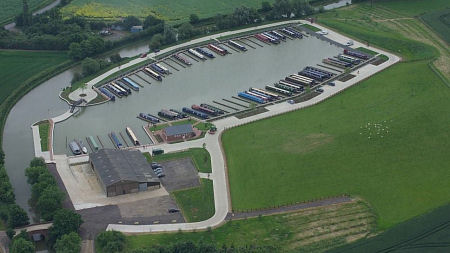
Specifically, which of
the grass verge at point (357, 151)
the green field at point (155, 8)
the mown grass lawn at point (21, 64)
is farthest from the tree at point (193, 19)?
the grass verge at point (357, 151)

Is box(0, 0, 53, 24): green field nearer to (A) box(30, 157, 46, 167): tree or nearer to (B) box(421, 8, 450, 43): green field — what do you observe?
(A) box(30, 157, 46, 167): tree

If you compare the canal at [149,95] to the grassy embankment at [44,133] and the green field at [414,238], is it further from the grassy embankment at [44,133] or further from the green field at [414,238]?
the green field at [414,238]

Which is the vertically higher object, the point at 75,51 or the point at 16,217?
the point at 75,51

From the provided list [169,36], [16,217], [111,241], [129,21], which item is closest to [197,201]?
[111,241]

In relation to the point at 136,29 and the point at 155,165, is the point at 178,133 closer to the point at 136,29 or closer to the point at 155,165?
the point at 155,165

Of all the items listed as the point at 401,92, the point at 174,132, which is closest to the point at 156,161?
the point at 174,132

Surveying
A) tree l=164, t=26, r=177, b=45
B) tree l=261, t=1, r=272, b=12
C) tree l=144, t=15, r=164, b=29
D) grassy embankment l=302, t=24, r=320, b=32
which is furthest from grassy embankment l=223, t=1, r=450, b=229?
tree l=144, t=15, r=164, b=29
